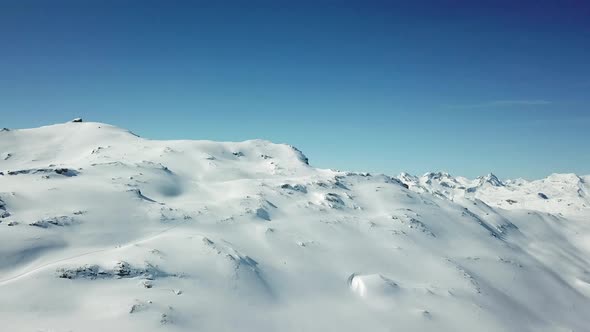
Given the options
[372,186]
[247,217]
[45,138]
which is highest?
Answer: [45,138]

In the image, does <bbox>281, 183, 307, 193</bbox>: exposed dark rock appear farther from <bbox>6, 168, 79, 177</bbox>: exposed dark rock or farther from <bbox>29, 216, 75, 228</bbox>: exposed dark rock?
<bbox>29, 216, 75, 228</bbox>: exposed dark rock

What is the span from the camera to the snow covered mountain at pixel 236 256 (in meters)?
34.6

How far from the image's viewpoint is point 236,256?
158ft

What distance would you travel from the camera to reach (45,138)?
11069 centimetres

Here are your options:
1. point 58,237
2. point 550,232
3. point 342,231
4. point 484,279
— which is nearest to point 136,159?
point 58,237

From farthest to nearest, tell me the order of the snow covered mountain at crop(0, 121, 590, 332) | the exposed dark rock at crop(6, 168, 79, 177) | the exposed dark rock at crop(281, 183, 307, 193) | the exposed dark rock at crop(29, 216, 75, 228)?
the exposed dark rock at crop(281, 183, 307, 193) < the exposed dark rock at crop(6, 168, 79, 177) < the exposed dark rock at crop(29, 216, 75, 228) < the snow covered mountain at crop(0, 121, 590, 332)

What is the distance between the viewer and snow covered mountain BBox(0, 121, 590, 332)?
1363 inches

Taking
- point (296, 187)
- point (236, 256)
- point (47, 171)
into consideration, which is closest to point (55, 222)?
point (47, 171)

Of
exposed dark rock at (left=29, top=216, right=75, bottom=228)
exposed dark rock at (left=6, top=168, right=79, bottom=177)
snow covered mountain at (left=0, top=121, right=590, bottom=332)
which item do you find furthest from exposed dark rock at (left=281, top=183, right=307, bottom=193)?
exposed dark rock at (left=29, top=216, right=75, bottom=228)

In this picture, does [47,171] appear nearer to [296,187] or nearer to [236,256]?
[236,256]

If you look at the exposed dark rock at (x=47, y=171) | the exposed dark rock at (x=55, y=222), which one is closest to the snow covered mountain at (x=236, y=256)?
the exposed dark rock at (x=55, y=222)

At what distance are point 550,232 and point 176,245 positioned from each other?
7591 inches

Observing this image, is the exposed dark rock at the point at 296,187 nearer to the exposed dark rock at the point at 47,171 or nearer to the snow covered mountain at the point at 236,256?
the snow covered mountain at the point at 236,256

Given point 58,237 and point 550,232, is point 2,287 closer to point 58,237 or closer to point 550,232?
point 58,237
